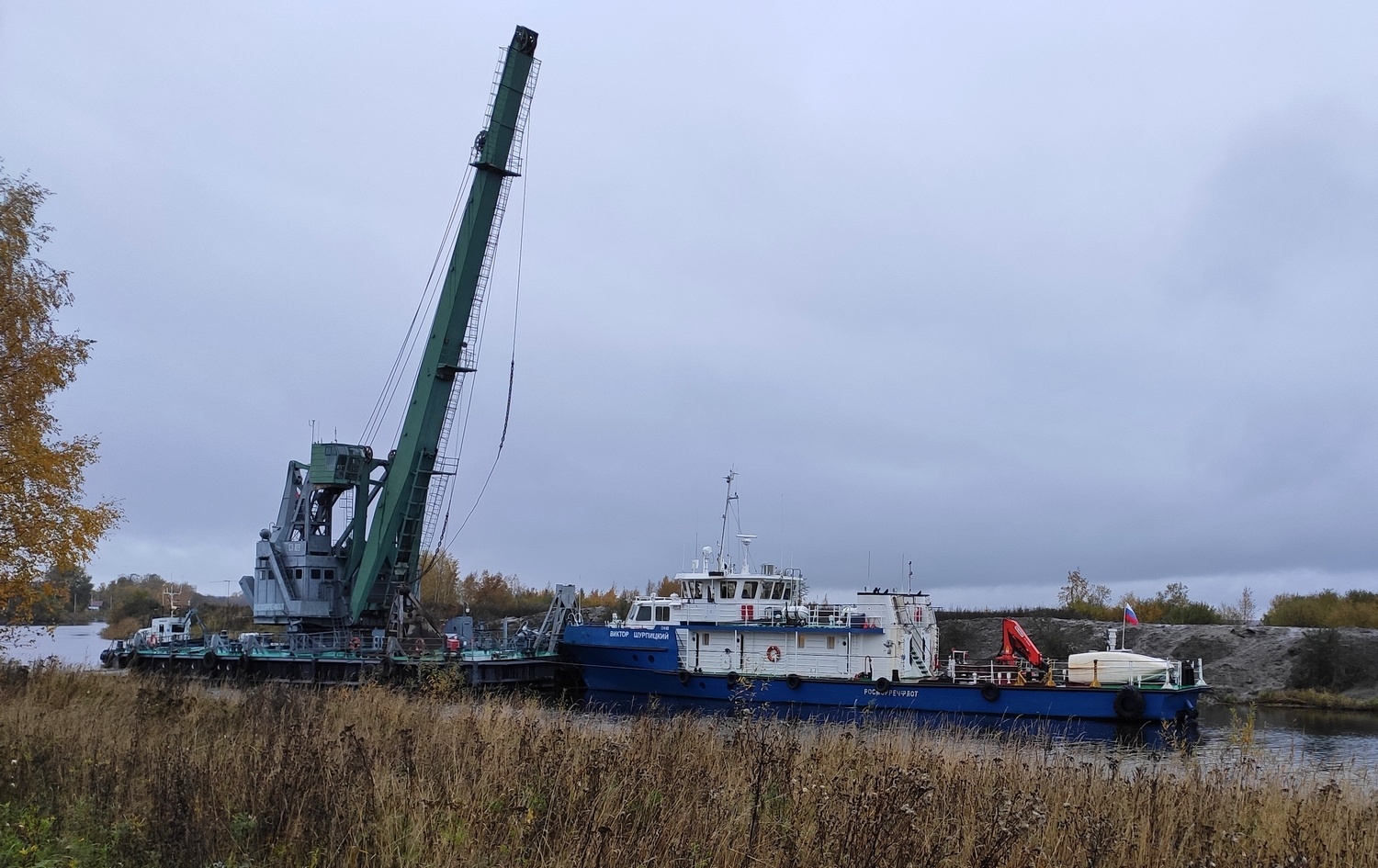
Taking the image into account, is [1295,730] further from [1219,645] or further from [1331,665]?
[1219,645]

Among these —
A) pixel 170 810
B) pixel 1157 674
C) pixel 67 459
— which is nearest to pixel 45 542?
pixel 67 459

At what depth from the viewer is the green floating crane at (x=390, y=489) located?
91.9ft

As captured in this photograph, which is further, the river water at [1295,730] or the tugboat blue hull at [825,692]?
the tugboat blue hull at [825,692]

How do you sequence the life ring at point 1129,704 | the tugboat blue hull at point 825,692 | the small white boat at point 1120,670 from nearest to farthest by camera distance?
the life ring at point 1129,704, the tugboat blue hull at point 825,692, the small white boat at point 1120,670

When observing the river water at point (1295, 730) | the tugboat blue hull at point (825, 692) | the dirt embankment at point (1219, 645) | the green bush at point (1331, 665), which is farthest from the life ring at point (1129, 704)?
the green bush at point (1331, 665)

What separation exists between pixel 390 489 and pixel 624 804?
946 inches

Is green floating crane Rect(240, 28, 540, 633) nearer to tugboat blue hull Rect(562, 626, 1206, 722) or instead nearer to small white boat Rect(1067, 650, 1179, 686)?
tugboat blue hull Rect(562, 626, 1206, 722)

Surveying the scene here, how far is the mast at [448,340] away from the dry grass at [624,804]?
19172 millimetres

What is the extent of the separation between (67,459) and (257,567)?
19129mm

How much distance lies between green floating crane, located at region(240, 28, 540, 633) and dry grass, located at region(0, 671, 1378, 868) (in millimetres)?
19353

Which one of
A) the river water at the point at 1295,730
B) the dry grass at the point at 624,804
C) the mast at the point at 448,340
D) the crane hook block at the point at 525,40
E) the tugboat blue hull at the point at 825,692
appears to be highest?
the crane hook block at the point at 525,40

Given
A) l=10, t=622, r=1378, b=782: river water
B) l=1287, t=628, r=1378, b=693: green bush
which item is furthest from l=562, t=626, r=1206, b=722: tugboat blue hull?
l=1287, t=628, r=1378, b=693: green bush

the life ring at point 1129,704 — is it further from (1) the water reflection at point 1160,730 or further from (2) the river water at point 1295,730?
(2) the river water at point 1295,730

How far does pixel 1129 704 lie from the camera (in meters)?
19.7
